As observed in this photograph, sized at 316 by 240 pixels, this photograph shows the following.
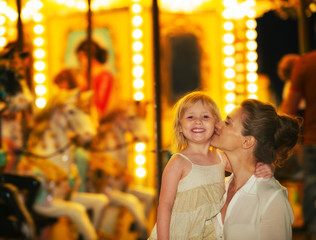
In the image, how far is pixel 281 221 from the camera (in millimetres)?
1788

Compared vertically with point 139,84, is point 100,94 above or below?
below

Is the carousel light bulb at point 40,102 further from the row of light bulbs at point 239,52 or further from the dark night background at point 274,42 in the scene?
the dark night background at point 274,42

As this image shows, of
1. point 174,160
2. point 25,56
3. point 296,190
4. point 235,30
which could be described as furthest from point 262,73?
point 174,160

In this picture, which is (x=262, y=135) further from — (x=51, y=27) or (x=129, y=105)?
(x=51, y=27)

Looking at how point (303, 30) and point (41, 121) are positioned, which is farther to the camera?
point (41, 121)

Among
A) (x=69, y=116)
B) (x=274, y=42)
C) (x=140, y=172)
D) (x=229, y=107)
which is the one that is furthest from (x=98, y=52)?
(x=274, y=42)

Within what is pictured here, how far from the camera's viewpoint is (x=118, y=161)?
211 inches

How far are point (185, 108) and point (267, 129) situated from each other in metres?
0.39

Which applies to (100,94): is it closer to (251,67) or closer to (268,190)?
(251,67)

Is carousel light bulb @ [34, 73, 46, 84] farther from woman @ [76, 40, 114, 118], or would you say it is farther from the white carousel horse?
the white carousel horse

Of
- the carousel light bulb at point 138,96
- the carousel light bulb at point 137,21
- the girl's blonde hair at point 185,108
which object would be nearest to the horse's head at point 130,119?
the carousel light bulb at point 138,96

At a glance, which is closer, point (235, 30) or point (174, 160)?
→ point (174, 160)

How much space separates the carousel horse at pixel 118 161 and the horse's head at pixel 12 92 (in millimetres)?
1227

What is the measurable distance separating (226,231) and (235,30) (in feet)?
Answer: 15.6
